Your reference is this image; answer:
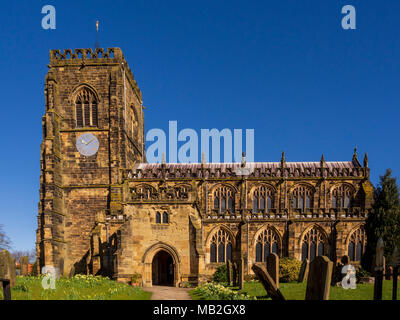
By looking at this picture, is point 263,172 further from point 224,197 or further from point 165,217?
point 165,217

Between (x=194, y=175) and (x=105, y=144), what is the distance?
8.87 metres

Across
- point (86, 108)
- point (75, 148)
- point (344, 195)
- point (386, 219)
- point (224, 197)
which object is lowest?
point (386, 219)

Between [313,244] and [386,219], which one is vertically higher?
[386,219]

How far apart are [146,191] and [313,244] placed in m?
15.5

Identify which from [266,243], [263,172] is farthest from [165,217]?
[263,172]

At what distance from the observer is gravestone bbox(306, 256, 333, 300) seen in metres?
4.62

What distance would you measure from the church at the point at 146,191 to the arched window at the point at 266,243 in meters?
0.08

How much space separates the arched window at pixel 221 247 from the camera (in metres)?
28.2

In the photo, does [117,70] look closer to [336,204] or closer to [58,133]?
[58,133]

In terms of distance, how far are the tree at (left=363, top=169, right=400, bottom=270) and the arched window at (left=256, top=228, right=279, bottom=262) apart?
679 centimetres

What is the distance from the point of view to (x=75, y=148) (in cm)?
3170

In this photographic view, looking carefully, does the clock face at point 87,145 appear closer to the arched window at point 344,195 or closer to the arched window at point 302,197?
the arched window at point 302,197

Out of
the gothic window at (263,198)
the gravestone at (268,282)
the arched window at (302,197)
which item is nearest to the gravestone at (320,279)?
the gravestone at (268,282)
